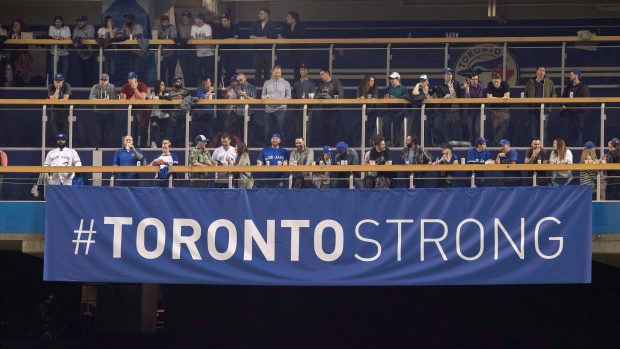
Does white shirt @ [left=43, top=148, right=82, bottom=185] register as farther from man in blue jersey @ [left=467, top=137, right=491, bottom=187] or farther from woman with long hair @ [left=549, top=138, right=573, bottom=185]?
woman with long hair @ [left=549, top=138, right=573, bottom=185]

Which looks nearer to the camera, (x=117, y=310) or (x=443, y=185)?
(x=443, y=185)

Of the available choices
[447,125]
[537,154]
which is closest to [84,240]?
[447,125]

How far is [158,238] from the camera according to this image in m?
15.6

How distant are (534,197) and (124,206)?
213 inches

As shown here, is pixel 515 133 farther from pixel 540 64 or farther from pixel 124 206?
pixel 124 206

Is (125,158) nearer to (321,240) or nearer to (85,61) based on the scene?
(321,240)

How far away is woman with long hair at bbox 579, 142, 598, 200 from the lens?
50.8 feet

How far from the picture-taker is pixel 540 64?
1888 cm

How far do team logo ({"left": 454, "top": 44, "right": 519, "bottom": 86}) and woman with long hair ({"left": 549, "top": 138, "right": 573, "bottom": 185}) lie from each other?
3515 mm

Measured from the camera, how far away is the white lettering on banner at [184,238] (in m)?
15.6

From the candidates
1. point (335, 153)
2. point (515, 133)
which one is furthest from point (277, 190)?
point (515, 133)

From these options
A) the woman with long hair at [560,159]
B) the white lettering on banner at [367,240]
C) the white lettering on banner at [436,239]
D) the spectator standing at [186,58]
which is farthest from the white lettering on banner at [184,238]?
the woman with long hair at [560,159]

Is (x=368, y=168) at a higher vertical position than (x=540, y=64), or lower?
lower

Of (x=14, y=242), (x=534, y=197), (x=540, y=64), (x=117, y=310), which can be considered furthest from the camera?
(x=117, y=310)
